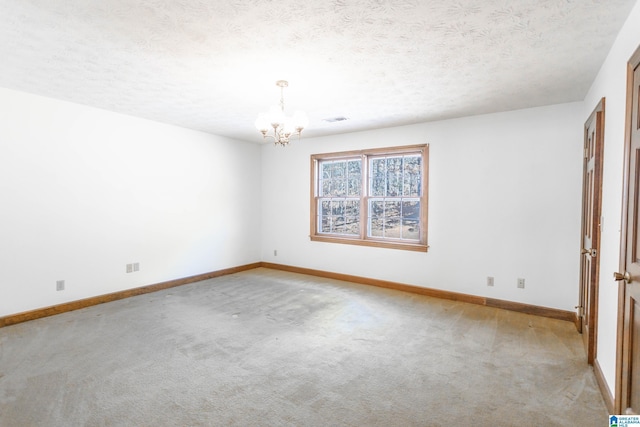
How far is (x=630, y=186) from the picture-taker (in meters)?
1.78

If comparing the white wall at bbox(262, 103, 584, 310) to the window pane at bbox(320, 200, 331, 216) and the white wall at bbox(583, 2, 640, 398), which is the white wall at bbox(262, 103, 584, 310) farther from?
the white wall at bbox(583, 2, 640, 398)

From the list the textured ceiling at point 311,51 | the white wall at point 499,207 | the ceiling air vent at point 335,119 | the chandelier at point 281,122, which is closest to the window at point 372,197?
the white wall at point 499,207

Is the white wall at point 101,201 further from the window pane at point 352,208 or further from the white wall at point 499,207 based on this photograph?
the white wall at point 499,207

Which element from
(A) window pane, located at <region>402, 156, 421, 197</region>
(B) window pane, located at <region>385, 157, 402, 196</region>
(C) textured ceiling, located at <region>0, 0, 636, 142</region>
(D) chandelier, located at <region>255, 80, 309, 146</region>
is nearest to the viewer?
(C) textured ceiling, located at <region>0, 0, 636, 142</region>

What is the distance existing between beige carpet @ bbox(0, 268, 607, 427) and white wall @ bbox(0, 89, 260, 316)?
0.62 meters

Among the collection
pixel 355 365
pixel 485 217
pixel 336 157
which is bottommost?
pixel 355 365

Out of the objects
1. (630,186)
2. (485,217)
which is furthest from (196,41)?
(485,217)

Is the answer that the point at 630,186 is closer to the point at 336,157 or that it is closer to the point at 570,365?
the point at 570,365

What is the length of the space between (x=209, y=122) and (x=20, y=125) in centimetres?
212

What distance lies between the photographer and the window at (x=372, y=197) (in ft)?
16.1

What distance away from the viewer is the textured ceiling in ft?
6.54

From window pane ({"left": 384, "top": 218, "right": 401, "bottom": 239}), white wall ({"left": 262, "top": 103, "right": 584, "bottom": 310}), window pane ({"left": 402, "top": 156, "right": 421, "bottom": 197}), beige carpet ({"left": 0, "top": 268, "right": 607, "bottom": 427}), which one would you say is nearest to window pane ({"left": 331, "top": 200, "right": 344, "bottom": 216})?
white wall ({"left": 262, "top": 103, "right": 584, "bottom": 310})

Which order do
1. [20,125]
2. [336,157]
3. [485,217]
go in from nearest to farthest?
[20,125], [485,217], [336,157]

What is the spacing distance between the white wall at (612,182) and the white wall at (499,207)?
54.2 inches
